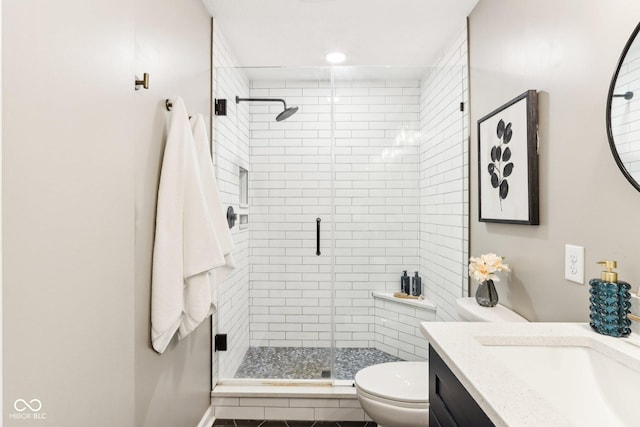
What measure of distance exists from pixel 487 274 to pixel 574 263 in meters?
0.40

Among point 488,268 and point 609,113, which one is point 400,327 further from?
point 609,113

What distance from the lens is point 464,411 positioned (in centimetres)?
75

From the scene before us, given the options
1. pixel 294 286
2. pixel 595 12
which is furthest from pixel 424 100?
pixel 294 286

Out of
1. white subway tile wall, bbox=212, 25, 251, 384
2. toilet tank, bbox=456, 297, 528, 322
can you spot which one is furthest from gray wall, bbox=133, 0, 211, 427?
toilet tank, bbox=456, 297, 528, 322

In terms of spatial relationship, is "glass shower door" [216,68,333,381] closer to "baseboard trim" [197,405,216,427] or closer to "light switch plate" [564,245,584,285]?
"baseboard trim" [197,405,216,427]

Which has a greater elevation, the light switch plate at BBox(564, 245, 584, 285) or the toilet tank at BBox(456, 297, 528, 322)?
the light switch plate at BBox(564, 245, 584, 285)

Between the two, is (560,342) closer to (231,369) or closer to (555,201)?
(555,201)

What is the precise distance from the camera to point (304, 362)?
223 centimetres

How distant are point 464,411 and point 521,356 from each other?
10.7 inches

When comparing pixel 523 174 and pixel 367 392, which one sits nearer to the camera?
pixel 523 174

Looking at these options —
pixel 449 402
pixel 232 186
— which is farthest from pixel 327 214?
pixel 449 402

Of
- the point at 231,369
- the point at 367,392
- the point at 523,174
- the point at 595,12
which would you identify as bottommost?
the point at 231,369

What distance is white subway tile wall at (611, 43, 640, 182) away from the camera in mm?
907

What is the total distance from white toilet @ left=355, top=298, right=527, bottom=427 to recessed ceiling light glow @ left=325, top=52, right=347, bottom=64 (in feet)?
6.19
